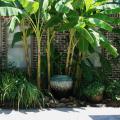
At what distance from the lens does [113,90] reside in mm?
15109

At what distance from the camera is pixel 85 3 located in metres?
13.8

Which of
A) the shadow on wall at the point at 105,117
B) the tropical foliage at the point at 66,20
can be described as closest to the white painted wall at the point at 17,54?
the tropical foliage at the point at 66,20

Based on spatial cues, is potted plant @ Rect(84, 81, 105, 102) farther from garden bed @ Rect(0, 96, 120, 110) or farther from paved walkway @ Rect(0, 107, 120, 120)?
paved walkway @ Rect(0, 107, 120, 120)

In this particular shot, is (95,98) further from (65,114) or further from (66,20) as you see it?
(66,20)

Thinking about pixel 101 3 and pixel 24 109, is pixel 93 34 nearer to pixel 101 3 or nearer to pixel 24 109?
pixel 101 3

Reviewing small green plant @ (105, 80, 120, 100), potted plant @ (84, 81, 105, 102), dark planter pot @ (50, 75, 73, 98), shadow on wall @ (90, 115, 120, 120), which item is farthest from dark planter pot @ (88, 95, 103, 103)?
shadow on wall @ (90, 115, 120, 120)

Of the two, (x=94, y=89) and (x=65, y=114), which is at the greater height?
(x=94, y=89)

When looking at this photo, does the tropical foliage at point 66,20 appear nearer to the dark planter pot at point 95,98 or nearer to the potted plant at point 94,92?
the potted plant at point 94,92

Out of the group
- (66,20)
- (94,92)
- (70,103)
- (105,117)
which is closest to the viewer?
(105,117)

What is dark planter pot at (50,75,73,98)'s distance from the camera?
47.8 feet

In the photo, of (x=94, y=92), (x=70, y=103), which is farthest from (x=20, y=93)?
(x=94, y=92)

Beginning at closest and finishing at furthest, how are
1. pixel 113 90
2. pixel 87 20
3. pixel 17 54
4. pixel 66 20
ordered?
1. pixel 87 20
2. pixel 66 20
3. pixel 113 90
4. pixel 17 54

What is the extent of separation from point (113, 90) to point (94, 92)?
87 centimetres

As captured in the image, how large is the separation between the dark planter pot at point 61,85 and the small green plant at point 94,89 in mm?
566
